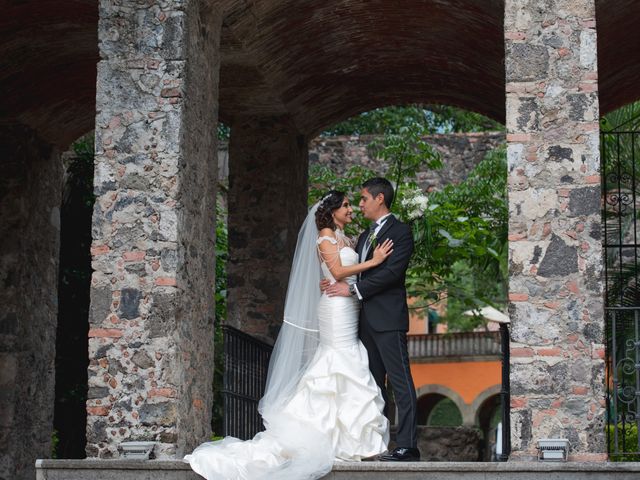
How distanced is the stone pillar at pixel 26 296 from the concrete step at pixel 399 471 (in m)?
3.73

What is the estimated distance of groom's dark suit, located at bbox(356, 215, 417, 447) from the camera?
26.2 feet

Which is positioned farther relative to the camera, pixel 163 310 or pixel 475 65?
pixel 475 65

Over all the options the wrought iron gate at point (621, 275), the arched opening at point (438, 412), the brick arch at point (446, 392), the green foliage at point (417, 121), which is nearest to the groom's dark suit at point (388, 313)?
the wrought iron gate at point (621, 275)

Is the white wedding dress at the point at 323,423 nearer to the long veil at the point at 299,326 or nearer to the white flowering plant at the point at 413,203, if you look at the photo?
the long veil at the point at 299,326

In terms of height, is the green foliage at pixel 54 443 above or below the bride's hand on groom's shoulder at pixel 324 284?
below

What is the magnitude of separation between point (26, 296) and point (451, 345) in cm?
2349

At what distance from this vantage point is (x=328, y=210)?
8594 mm

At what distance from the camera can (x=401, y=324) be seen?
8102 millimetres

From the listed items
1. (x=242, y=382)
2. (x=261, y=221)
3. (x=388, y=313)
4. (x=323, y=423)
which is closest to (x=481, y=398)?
(x=261, y=221)

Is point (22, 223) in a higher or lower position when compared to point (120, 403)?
higher

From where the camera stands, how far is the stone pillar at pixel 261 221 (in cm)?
1127

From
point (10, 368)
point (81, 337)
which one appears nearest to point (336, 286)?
point (10, 368)

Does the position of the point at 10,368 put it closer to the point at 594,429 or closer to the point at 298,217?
the point at 298,217

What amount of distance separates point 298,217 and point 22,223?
2.65m
